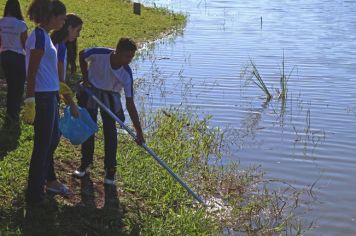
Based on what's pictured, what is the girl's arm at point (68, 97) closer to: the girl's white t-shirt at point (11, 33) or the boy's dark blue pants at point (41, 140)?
the boy's dark blue pants at point (41, 140)

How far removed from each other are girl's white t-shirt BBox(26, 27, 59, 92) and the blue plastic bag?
71 centimetres

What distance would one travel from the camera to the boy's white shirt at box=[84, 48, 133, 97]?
5.26 metres

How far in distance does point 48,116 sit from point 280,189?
10.2 ft

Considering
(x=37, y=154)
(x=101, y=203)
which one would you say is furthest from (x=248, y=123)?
(x=37, y=154)

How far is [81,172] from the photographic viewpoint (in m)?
5.71

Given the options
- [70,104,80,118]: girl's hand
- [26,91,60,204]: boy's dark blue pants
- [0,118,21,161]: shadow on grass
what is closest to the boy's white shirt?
[70,104,80,118]: girl's hand

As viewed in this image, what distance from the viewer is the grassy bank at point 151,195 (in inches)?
185

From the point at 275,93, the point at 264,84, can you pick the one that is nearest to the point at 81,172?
the point at 275,93

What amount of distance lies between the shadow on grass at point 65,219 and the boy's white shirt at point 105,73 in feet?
3.35

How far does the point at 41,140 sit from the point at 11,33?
2.57 m

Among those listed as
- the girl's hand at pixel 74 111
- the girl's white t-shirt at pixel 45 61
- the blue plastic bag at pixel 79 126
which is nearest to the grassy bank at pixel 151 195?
the blue plastic bag at pixel 79 126

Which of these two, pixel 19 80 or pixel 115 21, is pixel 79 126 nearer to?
pixel 19 80

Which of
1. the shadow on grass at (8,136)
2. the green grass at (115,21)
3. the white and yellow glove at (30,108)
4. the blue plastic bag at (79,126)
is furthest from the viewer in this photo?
the green grass at (115,21)

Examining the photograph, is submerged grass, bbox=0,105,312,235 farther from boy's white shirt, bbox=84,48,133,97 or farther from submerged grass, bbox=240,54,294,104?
submerged grass, bbox=240,54,294,104
